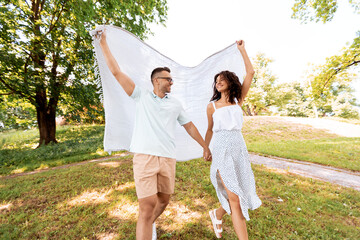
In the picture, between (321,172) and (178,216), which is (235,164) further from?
(321,172)

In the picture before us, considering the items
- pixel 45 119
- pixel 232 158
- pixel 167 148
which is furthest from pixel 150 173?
pixel 45 119

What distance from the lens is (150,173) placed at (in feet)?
6.03

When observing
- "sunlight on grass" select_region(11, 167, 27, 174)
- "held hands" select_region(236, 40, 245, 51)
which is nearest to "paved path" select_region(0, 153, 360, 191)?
"sunlight on grass" select_region(11, 167, 27, 174)

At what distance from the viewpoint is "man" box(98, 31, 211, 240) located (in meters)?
1.82

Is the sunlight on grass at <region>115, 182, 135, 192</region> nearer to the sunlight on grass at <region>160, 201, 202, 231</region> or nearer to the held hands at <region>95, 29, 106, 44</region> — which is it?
the sunlight on grass at <region>160, 201, 202, 231</region>

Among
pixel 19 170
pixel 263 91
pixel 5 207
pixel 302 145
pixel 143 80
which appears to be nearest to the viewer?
pixel 143 80

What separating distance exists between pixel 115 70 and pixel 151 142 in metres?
1.02

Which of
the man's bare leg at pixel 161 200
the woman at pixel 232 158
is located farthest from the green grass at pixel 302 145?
the man's bare leg at pixel 161 200

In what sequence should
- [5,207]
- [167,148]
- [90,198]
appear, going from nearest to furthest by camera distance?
[167,148]
[5,207]
[90,198]

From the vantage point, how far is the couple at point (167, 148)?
1.85 metres

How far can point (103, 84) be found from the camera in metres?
2.33

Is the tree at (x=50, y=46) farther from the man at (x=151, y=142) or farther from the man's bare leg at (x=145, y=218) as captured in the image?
the man's bare leg at (x=145, y=218)

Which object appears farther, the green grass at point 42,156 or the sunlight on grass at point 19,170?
the green grass at point 42,156

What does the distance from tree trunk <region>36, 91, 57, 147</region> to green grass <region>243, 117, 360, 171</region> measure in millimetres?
13353
